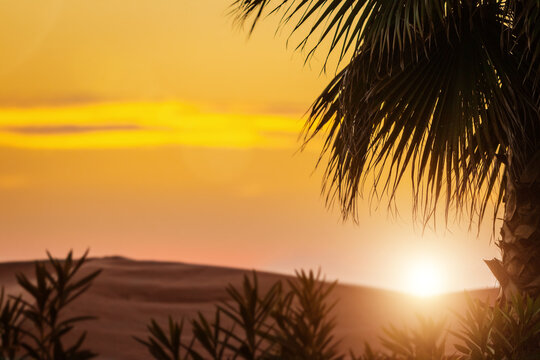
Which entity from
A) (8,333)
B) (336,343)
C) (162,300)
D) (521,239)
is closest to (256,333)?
A: (336,343)

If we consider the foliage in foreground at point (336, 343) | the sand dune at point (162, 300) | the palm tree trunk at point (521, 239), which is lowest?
→ the foliage in foreground at point (336, 343)

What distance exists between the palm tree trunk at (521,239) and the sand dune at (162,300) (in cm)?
823

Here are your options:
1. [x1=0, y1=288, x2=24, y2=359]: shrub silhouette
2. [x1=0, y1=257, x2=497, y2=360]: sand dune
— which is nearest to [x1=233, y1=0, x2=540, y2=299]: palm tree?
[x1=0, y1=288, x2=24, y2=359]: shrub silhouette

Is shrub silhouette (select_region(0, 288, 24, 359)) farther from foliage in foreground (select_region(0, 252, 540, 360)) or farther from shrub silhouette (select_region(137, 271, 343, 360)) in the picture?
shrub silhouette (select_region(137, 271, 343, 360))

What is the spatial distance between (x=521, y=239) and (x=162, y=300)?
1288cm

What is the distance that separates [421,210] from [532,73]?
1.18 m

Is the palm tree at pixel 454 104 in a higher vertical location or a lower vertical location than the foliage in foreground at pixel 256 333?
higher

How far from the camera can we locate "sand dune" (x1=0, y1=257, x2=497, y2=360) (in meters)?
13.6

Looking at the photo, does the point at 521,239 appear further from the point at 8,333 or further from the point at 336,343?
the point at 8,333

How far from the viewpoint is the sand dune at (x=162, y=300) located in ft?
44.8

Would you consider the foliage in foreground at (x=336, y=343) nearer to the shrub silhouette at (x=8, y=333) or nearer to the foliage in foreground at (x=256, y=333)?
the foliage in foreground at (x=256, y=333)

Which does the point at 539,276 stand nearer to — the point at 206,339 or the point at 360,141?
the point at 360,141

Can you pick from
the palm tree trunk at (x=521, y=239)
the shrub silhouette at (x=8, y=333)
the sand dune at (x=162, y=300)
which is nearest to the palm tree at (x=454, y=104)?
the palm tree trunk at (x=521, y=239)

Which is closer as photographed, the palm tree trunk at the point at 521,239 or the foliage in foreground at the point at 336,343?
the foliage in foreground at the point at 336,343
